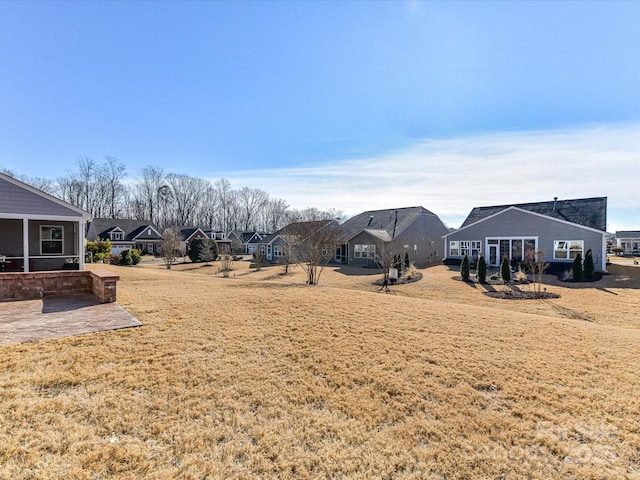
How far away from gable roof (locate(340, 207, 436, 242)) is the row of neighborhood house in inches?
4.8

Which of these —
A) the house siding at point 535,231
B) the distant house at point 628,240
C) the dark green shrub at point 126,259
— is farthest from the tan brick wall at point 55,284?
the distant house at point 628,240

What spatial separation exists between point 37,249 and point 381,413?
17.3 meters

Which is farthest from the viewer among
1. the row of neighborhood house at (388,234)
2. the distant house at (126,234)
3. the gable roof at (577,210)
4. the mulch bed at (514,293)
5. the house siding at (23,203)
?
Result: the distant house at (126,234)

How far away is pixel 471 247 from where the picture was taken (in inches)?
1109

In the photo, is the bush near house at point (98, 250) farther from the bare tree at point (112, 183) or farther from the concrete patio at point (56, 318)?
the bare tree at point (112, 183)

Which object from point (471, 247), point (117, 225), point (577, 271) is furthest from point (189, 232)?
point (577, 271)

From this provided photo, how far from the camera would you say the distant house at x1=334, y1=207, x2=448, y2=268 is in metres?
30.7

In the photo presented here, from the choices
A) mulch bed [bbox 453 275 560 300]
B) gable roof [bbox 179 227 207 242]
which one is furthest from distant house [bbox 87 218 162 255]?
mulch bed [bbox 453 275 560 300]

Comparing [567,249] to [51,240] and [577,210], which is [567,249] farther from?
[51,240]

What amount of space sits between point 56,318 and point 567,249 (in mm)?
29119

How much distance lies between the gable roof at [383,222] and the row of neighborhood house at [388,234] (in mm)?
122

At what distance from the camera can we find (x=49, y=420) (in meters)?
3.16

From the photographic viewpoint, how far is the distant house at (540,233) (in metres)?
23.1

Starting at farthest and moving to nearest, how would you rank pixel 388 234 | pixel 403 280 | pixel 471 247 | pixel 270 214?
1. pixel 270 214
2. pixel 388 234
3. pixel 471 247
4. pixel 403 280
